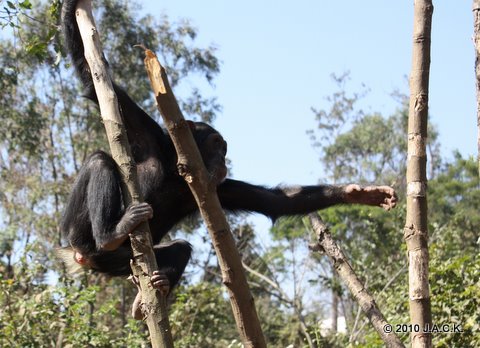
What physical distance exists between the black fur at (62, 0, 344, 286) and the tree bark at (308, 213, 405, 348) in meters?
0.68

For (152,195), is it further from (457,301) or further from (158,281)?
(457,301)

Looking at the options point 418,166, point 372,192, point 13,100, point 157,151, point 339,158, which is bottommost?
point 418,166

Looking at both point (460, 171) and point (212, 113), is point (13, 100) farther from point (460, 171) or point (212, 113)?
point (460, 171)

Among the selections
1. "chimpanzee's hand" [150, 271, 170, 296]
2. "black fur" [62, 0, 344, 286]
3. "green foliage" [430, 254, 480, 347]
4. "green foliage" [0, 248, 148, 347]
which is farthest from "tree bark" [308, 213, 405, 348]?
"green foliage" [0, 248, 148, 347]

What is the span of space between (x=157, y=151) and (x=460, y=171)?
88.8 feet

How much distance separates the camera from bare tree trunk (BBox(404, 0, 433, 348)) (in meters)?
4.80

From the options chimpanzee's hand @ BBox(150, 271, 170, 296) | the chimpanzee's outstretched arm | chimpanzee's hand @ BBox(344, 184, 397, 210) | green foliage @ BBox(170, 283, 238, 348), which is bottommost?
chimpanzee's hand @ BBox(150, 271, 170, 296)

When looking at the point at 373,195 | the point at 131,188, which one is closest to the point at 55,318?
the point at 373,195

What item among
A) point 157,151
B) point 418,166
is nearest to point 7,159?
point 157,151

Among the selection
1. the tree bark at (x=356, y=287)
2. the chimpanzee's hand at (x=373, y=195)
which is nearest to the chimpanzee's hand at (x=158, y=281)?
the tree bark at (x=356, y=287)

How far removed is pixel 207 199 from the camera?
14.2 ft

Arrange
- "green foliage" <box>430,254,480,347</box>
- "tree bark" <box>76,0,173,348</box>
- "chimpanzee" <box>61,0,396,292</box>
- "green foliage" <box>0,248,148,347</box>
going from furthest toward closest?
"green foliage" <box>0,248,148,347</box> → "green foliage" <box>430,254,480,347</box> → "chimpanzee" <box>61,0,396,292</box> → "tree bark" <box>76,0,173,348</box>

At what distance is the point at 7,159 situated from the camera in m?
26.7

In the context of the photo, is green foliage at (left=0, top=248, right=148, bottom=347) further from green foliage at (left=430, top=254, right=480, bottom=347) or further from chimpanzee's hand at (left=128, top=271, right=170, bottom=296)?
chimpanzee's hand at (left=128, top=271, right=170, bottom=296)
